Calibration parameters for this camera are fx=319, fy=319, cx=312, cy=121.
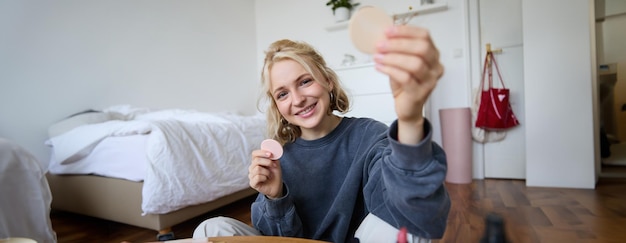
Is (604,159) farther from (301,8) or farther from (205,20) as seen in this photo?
(205,20)

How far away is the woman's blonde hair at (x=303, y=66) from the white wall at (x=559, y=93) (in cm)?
222

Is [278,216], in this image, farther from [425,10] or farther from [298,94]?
[425,10]

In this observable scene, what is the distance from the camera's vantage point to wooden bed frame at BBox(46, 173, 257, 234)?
5.08 ft

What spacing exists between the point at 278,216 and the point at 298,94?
300mm

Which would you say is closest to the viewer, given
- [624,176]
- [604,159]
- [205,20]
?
[624,176]

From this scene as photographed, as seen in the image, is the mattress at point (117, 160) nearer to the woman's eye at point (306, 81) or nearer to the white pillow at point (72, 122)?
the white pillow at point (72, 122)

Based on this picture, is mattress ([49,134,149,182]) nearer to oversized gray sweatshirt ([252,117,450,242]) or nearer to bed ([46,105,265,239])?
bed ([46,105,265,239])

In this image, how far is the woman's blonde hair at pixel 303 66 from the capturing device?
0.84m

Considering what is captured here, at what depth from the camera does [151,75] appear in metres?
2.76

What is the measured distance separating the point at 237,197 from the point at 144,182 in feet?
2.16

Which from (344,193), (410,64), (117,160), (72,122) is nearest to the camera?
(410,64)

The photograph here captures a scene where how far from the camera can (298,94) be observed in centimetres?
81

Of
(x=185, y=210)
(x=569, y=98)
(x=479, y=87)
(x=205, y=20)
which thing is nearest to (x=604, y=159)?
(x=569, y=98)

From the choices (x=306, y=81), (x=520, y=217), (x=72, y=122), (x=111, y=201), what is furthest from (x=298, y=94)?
(x=72, y=122)
